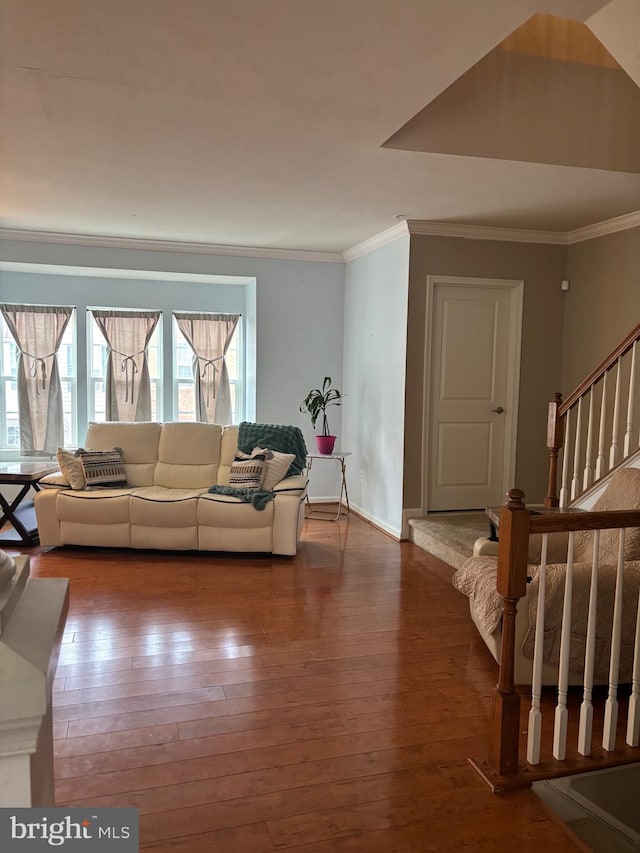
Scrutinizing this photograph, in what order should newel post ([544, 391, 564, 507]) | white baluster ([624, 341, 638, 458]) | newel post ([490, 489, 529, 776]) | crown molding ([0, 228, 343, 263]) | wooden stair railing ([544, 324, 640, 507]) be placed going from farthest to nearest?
1. crown molding ([0, 228, 343, 263])
2. newel post ([544, 391, 564, 507])
3. wooden stair railing ([544, 324, 640, 507])
4. white baluster ([624, 341, 638, 458])
5. newel post ([490, 489, 529, 776])

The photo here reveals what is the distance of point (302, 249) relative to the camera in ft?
21.6

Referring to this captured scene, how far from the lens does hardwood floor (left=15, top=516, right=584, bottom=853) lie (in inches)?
79.6

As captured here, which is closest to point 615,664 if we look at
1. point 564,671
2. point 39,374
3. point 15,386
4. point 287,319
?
point 564,671

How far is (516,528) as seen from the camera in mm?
2211

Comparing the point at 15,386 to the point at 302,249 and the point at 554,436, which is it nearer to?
the point at 302,249

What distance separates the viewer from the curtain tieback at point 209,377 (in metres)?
7.03

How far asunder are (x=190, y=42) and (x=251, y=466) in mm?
3234

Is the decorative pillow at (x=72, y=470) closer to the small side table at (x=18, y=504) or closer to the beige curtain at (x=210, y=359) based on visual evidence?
the small side table at (x=18, y=504)

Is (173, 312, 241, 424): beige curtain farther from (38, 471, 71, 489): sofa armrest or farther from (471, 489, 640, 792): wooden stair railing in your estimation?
(471, 489, 640, 792): wooden stair railing

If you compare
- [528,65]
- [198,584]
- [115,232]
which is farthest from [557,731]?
[115,232]

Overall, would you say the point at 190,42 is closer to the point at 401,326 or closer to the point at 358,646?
the point at 358,646

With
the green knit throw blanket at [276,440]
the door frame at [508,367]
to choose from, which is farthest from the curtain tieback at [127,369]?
the door frame at [508,367]

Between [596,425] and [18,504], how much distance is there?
4707 millimetres

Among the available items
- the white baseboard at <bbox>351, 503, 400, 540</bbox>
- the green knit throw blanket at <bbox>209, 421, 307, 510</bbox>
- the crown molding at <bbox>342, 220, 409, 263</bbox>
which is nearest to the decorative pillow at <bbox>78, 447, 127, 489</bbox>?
the green knit throw blanket at <bbox>209, 421, 307, 510</bbox>
